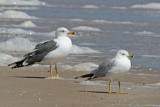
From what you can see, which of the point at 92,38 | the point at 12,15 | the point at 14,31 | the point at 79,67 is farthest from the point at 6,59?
the point at 12,15

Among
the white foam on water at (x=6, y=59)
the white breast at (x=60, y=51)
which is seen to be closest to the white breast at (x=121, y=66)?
the white breast at (x=60, y=51)

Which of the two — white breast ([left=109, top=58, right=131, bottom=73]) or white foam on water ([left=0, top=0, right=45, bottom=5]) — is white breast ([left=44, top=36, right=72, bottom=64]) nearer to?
white breast ([left=109, top=58, right=131, bottom=73])

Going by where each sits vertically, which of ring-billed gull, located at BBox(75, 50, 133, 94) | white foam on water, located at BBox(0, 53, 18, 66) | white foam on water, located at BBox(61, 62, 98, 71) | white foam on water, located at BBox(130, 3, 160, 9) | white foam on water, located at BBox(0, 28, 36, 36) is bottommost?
white foam on water, located at BBox(61, 62, 98, 71)

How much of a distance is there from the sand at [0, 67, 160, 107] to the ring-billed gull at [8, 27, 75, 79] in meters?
0.27

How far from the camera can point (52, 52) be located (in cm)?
1025

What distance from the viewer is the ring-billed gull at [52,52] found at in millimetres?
10211

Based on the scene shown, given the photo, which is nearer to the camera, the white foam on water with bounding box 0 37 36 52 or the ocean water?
the ocean water

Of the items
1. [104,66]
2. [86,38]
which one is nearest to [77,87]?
[104,66]

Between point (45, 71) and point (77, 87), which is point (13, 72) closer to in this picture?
point (45, 71)

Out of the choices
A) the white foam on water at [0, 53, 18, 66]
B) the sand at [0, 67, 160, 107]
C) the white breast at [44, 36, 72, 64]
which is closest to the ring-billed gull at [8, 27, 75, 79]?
the white breast at [44, 36, 72, 64]

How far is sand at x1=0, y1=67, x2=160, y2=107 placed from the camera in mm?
7309

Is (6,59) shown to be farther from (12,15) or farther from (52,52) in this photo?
(12,15)

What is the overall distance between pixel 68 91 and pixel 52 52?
1841 mm

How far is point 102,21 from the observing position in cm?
2600
